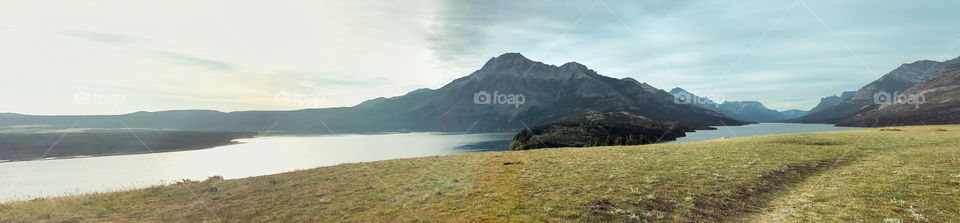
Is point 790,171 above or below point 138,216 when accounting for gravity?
above

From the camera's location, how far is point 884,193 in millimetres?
15680

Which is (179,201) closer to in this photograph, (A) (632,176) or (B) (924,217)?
(A) (632,176)

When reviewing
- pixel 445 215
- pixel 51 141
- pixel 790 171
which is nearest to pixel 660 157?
pixel 790 171

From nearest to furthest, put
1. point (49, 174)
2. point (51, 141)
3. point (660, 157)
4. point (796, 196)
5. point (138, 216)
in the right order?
point (796, 196) → point (138, 216) → point (660, 157) → point (49, 174) → point (51, 141)

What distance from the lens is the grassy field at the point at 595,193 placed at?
14.8 m

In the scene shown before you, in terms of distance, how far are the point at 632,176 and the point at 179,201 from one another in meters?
31.8

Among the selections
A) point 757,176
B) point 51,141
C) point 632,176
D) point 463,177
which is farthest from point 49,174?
point 757,176

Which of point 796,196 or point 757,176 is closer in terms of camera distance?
point 796,196

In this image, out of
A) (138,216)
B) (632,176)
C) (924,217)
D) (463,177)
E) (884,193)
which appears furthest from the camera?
(463,177)

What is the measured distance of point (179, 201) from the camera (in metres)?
22.9

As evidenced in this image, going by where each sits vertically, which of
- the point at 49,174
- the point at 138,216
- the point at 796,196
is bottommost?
the point at 49,174

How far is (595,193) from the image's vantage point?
18047 millimetres

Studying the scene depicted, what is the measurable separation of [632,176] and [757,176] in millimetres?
7487

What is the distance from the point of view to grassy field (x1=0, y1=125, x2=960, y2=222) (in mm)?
14789
